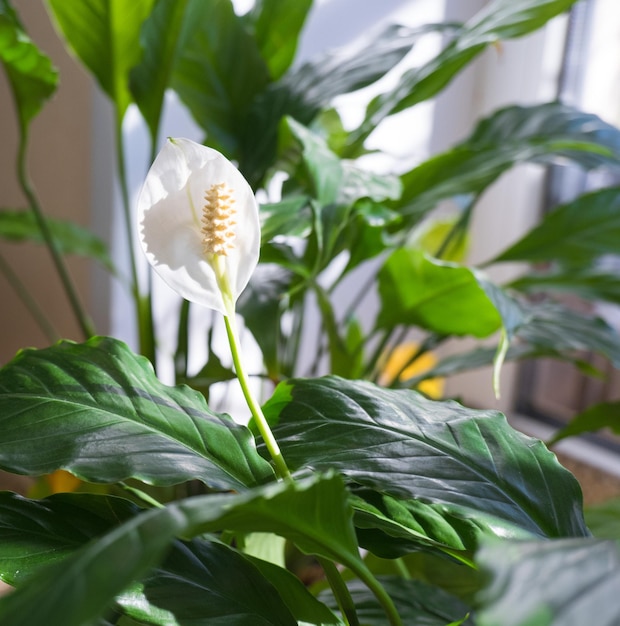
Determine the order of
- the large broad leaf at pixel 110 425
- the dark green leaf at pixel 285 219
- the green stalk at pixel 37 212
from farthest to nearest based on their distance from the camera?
the green stalk at pixel 37 212, the dark green leaf at pixel 285 219, the large broad leaf at pixel 110 425

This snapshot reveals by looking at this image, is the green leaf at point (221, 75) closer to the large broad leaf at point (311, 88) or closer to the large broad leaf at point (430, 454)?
the large broad leaf at point (311, 88)

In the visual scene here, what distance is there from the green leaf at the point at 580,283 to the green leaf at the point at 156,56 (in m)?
0.34

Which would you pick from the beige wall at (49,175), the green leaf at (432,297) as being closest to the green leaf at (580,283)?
the green leaf at (432,297)

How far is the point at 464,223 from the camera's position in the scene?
0.73 metres

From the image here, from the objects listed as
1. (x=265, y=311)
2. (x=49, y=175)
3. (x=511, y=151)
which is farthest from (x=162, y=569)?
(x=49, y=175)

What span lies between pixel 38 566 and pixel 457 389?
1.11m

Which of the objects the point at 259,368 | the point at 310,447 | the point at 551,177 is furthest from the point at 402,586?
the point at 551,177

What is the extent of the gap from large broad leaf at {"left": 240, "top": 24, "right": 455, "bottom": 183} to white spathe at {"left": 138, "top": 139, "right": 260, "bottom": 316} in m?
0.29

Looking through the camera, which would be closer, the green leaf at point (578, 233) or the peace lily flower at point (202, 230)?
the peace lily flower at point (202, 230)

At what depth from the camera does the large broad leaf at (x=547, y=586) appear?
6.9 inches

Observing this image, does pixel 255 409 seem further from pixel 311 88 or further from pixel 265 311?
pixel 311 88

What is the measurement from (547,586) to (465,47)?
1.42 feet

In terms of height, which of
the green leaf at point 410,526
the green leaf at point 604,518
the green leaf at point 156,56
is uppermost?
the green leaf at point 156,56

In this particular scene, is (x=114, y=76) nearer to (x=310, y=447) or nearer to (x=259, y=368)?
(x=310, y=447)
